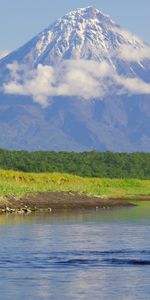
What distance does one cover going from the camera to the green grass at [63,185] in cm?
6344

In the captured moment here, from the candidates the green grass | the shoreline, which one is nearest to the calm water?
the shoreline

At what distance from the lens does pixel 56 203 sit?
205 ft

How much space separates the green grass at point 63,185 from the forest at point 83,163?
12308mm

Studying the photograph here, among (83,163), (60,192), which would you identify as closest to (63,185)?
(60,192)

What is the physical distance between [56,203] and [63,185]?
35.0 ft

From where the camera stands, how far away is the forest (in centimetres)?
10066

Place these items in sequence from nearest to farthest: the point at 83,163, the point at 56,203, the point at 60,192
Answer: the point at 56,203 → the point at 60,192 → the point at 83,163

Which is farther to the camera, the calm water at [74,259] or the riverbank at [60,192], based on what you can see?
the riverbank at [60,192]

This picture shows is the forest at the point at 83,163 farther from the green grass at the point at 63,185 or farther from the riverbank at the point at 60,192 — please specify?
the riverbank at the point at 60,192

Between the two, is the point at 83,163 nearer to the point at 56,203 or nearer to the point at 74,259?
the point at 56,203

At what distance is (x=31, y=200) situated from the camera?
60719mm

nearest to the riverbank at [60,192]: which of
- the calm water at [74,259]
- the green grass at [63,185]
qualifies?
the green grass at [63,185]

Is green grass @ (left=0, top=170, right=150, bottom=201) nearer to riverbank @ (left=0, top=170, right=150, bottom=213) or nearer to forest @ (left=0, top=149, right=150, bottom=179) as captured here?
riverbank @ (left=0, top=170, right=150, bottom=213)

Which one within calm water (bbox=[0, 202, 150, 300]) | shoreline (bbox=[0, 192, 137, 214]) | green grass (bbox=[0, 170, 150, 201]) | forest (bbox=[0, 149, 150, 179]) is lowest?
calm water (bbox=[0, 202, 150, 300])
